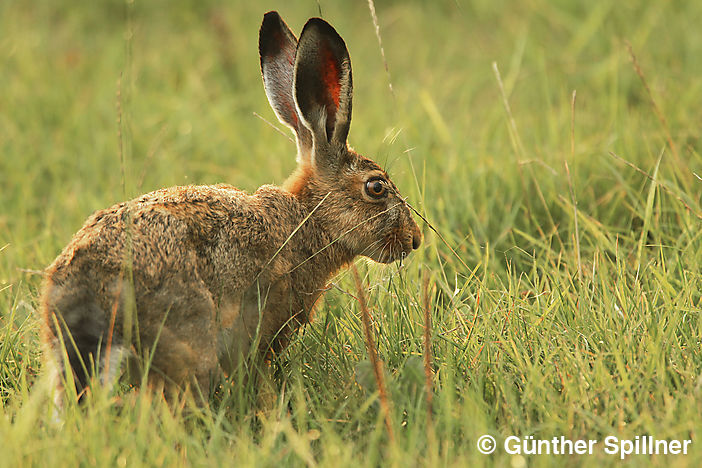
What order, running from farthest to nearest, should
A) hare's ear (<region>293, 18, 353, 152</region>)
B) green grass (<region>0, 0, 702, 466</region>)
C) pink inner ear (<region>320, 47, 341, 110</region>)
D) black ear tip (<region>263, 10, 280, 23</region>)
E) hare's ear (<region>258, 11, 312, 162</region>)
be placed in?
hare's ear (<region>258, 11, 312, 162</region>)
black ear tip (<region>263, 10, 280, 23</region>)
pink inner ear (<region>320, 47, 341, 110</region>)
hare's ear (<region>293, 18, 353, 152</region>)
green grass (<region>0, 0, 702, 466</region>)

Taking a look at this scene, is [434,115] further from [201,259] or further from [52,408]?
[52,408]

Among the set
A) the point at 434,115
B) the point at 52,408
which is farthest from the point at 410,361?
the point at 434,115

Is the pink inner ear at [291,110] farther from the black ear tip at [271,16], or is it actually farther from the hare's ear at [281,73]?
→ the black ear tip at [271,16]

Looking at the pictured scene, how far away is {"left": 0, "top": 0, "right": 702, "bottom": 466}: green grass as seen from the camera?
309 cm

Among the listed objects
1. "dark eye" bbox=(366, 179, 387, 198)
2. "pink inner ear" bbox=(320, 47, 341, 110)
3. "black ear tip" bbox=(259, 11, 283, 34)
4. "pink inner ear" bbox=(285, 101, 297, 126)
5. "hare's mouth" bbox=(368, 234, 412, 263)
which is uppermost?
"black ear tip" bbox=(259, 11, 283, 34)

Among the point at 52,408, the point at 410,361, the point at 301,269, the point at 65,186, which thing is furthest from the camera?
the point at 65,186

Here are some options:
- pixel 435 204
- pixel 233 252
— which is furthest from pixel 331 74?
pixel 435 204

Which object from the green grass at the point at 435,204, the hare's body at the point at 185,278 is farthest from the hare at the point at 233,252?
the green grass at the point at 435,204

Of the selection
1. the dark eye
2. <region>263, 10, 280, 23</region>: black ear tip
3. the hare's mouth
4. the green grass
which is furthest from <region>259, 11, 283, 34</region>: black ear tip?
the hare's mouth

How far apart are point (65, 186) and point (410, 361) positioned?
12.4 feet

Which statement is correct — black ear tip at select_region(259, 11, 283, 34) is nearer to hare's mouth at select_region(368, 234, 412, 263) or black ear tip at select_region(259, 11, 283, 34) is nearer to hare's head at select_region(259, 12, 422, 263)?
hare's head at select_region(259, 12, 422, 263)

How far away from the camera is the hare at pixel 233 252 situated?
10.6 feet

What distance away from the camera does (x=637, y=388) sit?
321 cm

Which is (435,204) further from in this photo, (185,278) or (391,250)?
(185,278)
